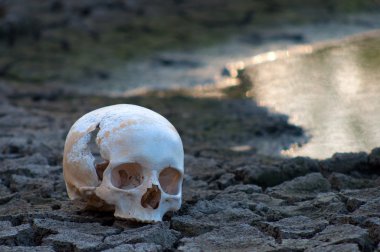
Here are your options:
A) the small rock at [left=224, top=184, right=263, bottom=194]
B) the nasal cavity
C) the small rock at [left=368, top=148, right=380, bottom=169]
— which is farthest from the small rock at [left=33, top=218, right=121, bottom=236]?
the small rock at [left=368, top=148, right=380, bottom=169]

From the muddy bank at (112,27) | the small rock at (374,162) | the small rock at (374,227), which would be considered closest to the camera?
the small rock at (374,227)

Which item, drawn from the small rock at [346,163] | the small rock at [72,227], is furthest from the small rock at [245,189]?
the small rock at [72,227]

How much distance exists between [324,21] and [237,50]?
1.39 meters

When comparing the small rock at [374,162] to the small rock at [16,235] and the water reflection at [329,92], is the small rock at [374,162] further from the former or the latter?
the small rock at [16,235]

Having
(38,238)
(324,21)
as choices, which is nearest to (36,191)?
(38,238)

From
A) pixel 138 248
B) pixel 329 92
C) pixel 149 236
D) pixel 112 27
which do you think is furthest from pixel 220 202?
pixel 112 27

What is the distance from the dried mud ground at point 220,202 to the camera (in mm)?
3736

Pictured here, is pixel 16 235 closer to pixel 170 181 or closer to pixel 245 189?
pixel 170 181

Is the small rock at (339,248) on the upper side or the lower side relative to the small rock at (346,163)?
lower

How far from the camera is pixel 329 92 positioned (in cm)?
730

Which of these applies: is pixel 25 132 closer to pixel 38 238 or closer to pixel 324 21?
pixel 38 238

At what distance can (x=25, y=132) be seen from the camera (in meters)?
6.08

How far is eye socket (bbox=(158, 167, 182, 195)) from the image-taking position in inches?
159

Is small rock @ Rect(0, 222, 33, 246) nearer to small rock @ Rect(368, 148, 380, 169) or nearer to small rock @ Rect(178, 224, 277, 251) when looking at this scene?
small rock @ Rect(178, 224, 277, 251)
